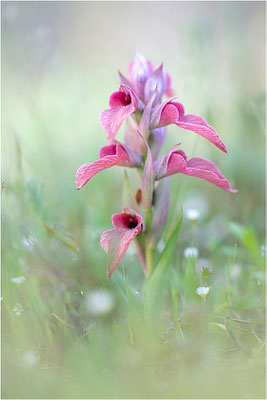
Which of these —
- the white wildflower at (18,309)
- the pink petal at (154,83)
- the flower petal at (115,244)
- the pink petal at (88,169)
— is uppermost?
the pink petal at (154,83)

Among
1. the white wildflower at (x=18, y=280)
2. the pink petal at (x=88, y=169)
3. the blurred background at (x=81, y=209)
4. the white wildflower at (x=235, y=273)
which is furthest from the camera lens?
the white wildflower at (x=235, y=273)

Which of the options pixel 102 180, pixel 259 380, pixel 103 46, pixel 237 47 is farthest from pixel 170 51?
pixel 103 46

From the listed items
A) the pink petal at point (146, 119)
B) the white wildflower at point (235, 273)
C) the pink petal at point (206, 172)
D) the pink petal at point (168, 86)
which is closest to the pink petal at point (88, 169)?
the pink petal at point (146, 119)

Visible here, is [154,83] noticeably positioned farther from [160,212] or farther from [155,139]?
[160,212]

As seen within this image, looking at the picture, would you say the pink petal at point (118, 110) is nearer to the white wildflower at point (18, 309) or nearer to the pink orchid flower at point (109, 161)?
the pink orchid flower at point (109, 161)

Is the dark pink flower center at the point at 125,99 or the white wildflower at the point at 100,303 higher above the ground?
the dark pink flower center at the point at 125,99

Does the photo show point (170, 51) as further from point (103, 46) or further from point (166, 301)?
point (103, 46)

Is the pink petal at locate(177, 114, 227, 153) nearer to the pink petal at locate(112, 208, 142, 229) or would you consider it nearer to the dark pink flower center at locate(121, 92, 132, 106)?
the dark pink flower center at locate(121, 92, 132, 106)

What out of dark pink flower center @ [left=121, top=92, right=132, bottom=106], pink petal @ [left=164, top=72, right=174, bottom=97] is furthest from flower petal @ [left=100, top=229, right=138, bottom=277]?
pink petal @ [left=164, top=72, right=174, bottom=97]
